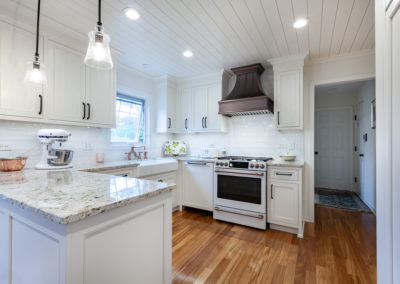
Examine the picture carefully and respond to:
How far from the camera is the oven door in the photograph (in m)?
2.79

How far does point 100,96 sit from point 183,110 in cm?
170

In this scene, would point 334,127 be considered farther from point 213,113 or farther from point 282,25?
point 282,25

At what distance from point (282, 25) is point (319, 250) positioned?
101 inches

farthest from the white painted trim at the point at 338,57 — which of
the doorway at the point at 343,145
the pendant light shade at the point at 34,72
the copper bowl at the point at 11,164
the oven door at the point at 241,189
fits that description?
the copper bowl at the point at 11,164

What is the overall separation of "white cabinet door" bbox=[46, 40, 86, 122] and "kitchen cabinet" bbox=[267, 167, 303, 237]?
261 cm

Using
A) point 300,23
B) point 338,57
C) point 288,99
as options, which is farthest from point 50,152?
point 338,57

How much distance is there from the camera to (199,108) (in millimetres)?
3779

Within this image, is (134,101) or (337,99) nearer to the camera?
(134,101)

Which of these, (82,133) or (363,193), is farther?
(363,193)

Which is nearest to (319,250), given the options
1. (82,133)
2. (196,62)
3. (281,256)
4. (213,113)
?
(281,256)

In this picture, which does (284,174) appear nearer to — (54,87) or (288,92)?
(288,92)

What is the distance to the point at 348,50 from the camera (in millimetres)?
2760

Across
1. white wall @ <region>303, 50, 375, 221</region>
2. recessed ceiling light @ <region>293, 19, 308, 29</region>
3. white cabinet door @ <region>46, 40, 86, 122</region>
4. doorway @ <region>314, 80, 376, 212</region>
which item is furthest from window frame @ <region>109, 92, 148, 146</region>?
doorway @ <region>314, 80, 376, 212</region>

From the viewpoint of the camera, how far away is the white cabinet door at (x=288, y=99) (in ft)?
9.61
